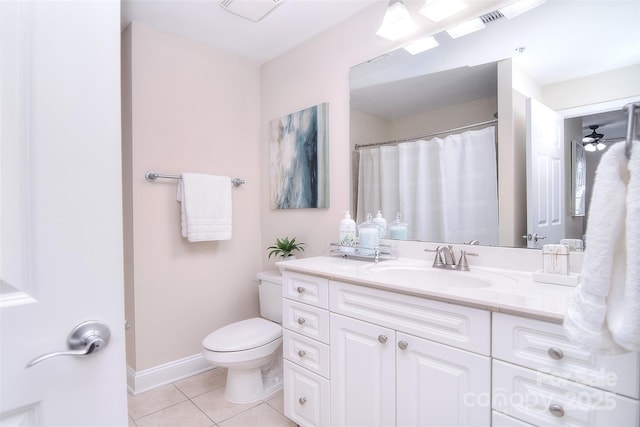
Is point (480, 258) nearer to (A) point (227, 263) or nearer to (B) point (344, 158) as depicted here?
(B) point (344, 158)

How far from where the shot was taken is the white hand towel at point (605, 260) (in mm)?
608

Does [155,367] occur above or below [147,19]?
below

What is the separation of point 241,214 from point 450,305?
1858 mm

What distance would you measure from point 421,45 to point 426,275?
118 centimetres

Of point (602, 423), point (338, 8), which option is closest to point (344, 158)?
point (338, 8)

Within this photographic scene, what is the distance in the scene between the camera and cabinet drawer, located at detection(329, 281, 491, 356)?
98 centimetres

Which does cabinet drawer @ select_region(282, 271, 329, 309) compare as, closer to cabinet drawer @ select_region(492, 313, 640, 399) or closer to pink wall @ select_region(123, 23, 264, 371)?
cabinet drawer @ select_region(492, 313, 640, 399)

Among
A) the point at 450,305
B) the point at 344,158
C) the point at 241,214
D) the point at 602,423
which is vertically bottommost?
the point at 602,423

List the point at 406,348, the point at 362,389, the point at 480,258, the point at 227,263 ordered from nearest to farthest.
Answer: the point at 406,348
the point at 362,389
the point at 480,258
the point at 227,263

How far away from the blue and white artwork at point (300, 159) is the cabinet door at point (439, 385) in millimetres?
1179

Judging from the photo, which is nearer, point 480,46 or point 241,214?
point 480,46

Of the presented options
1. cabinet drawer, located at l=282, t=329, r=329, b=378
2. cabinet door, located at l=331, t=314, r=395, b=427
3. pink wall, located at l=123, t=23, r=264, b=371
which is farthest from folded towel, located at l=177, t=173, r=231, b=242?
cabinet door, located at l=331, t=314, r=395, b=427

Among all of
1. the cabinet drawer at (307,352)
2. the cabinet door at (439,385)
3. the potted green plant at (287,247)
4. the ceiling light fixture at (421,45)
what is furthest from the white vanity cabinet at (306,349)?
the ceiling light fixture at (421,45)

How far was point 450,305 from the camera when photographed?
103 centimetres
